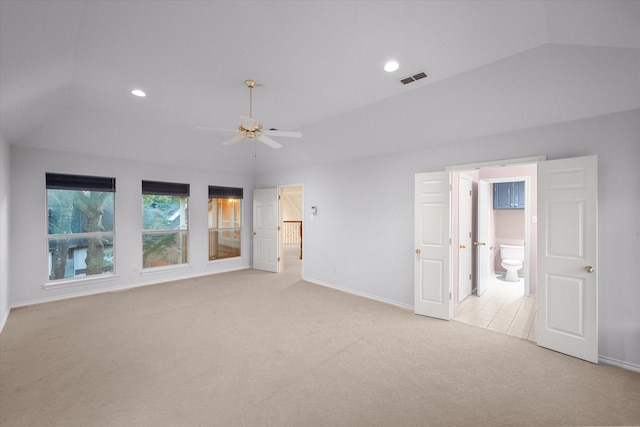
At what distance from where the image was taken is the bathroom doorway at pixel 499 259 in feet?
12.5

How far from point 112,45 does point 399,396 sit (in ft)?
12.6

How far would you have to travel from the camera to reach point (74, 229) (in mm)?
4809

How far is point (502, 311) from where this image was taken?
4.09 metres

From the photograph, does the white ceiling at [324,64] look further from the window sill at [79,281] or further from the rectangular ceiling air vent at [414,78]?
the window sill at [79,281]

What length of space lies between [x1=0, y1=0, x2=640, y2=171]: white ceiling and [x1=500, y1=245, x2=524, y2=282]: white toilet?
11.8 ft

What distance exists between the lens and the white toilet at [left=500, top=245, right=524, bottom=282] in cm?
558

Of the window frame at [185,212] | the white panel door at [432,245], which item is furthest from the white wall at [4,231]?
the white panel door at [432,245]

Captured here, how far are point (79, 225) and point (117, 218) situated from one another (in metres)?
0.57

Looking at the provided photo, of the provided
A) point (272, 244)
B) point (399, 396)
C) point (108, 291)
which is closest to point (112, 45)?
point (399, 396)

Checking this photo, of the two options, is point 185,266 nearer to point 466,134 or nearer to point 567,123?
point 466,134

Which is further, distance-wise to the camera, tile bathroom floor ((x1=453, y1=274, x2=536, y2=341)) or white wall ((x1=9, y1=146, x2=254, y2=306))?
white wall ((x1=9, y1=146, x2=254, y2=306))

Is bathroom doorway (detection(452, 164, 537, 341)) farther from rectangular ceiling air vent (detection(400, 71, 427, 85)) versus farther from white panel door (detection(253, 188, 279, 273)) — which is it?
white panel door (detection(253, 188, 279, 273))

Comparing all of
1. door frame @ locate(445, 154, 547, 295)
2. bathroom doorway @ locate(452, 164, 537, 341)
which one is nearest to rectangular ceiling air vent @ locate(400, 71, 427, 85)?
door frame @ locate(445, 154, 547, 295)

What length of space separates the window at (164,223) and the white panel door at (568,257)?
6439 mm
